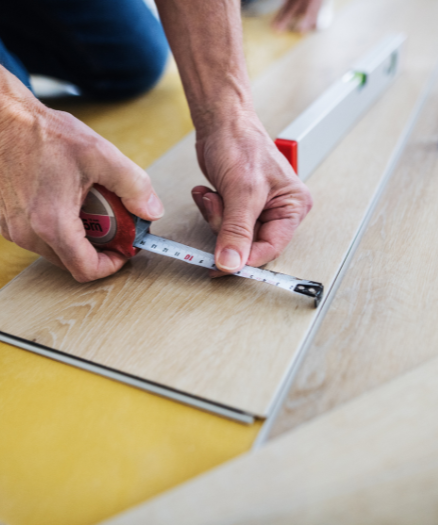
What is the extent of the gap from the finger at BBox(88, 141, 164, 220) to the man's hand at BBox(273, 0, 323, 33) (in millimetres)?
2215

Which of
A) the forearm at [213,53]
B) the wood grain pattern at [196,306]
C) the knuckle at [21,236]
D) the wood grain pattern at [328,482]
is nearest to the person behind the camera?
the wood grain pattern at [328,482]

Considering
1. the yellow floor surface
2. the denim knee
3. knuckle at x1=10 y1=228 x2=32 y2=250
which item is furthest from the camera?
the denim knee

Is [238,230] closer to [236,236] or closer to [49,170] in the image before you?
[236,236]

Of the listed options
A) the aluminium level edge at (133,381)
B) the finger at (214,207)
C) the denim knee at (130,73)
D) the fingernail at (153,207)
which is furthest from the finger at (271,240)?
the denim knee at (130,73)

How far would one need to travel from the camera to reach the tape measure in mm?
989

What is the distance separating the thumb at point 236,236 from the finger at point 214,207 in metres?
0.08

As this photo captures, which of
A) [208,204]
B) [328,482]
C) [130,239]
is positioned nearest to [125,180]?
[130,239]

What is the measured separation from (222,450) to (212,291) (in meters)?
0.38

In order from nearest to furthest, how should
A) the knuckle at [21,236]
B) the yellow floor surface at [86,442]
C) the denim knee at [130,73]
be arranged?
the yellow floor surface at [86,442] → the knuckle at [21,236] → the denim knee at [130,73]

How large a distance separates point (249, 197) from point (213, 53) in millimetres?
508

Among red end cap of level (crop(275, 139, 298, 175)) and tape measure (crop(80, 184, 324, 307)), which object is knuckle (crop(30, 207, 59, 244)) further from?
red end cap of level (crop(275, 139, 298, 175))

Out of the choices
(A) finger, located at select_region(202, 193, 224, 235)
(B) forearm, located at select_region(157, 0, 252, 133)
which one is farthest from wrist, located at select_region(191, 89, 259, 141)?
(A) finger, located at select_region(202, 193, 224, 235)

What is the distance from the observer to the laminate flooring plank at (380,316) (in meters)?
0.85

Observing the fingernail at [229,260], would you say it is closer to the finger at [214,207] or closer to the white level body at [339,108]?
the finger at [214,207]
